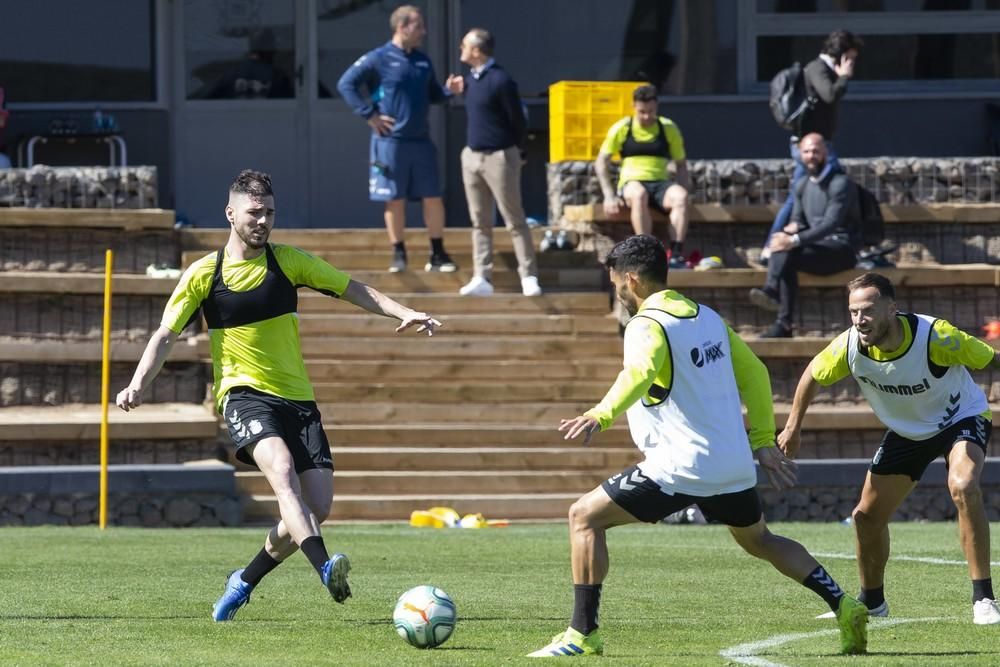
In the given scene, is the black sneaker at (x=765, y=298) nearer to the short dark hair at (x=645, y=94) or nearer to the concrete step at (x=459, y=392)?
the concrete step at (x=459, y=392)

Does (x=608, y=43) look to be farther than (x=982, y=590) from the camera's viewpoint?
Yes

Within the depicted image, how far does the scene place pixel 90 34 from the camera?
846 inches

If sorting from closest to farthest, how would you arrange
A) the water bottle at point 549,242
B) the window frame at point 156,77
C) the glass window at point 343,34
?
the water bottle at point 549,242 → the window frame at point 156,77 → the glass window at point 343,34

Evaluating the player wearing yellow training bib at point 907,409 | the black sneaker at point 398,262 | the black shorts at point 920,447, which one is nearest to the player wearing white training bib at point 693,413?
the player wearing yellow training bib at point 907,409

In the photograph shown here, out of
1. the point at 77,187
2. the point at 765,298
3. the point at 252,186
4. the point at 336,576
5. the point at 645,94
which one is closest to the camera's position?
the point at 336,576

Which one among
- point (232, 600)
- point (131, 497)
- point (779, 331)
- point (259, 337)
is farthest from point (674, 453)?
point (779, 331)

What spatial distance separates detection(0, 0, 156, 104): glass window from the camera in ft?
70.1

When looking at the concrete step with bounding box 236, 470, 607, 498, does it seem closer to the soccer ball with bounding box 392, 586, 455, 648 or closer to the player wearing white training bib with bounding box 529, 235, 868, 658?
the soccer ball with bounding box 392, 586, 455, 648

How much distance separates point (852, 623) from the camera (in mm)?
7695

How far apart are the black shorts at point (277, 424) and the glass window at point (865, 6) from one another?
14.1 meters

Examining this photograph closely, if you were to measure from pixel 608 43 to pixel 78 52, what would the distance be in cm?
607

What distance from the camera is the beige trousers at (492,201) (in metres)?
18.0

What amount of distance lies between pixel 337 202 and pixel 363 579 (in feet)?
35.1

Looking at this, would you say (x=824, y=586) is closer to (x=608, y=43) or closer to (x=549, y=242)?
(x=549, y=242)
